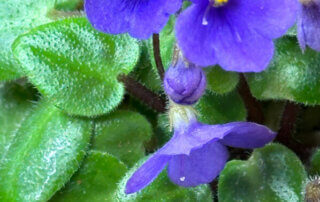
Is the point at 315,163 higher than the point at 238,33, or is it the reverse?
the point at 238,33

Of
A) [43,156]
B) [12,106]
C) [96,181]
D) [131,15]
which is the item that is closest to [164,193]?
[96,181]

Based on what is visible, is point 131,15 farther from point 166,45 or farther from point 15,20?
point 15,20

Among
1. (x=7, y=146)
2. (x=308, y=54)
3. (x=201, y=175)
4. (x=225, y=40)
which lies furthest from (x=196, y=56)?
(x=7, y=146)

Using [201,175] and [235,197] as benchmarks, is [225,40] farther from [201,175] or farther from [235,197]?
[235,197]

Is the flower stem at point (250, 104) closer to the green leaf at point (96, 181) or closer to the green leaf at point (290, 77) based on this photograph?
the green leaf at point (290, 77)

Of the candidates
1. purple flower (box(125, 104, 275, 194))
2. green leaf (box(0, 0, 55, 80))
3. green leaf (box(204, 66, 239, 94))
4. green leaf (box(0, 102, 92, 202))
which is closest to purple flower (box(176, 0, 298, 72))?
purple flower (box(125, 104, 275, 194))

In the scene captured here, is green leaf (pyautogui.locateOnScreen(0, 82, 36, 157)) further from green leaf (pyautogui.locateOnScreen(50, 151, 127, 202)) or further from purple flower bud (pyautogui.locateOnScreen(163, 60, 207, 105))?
purple flower bud (pyautogui.locateOnScreen(163, 60, 207, 105))

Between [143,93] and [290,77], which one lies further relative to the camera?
[143,93]
